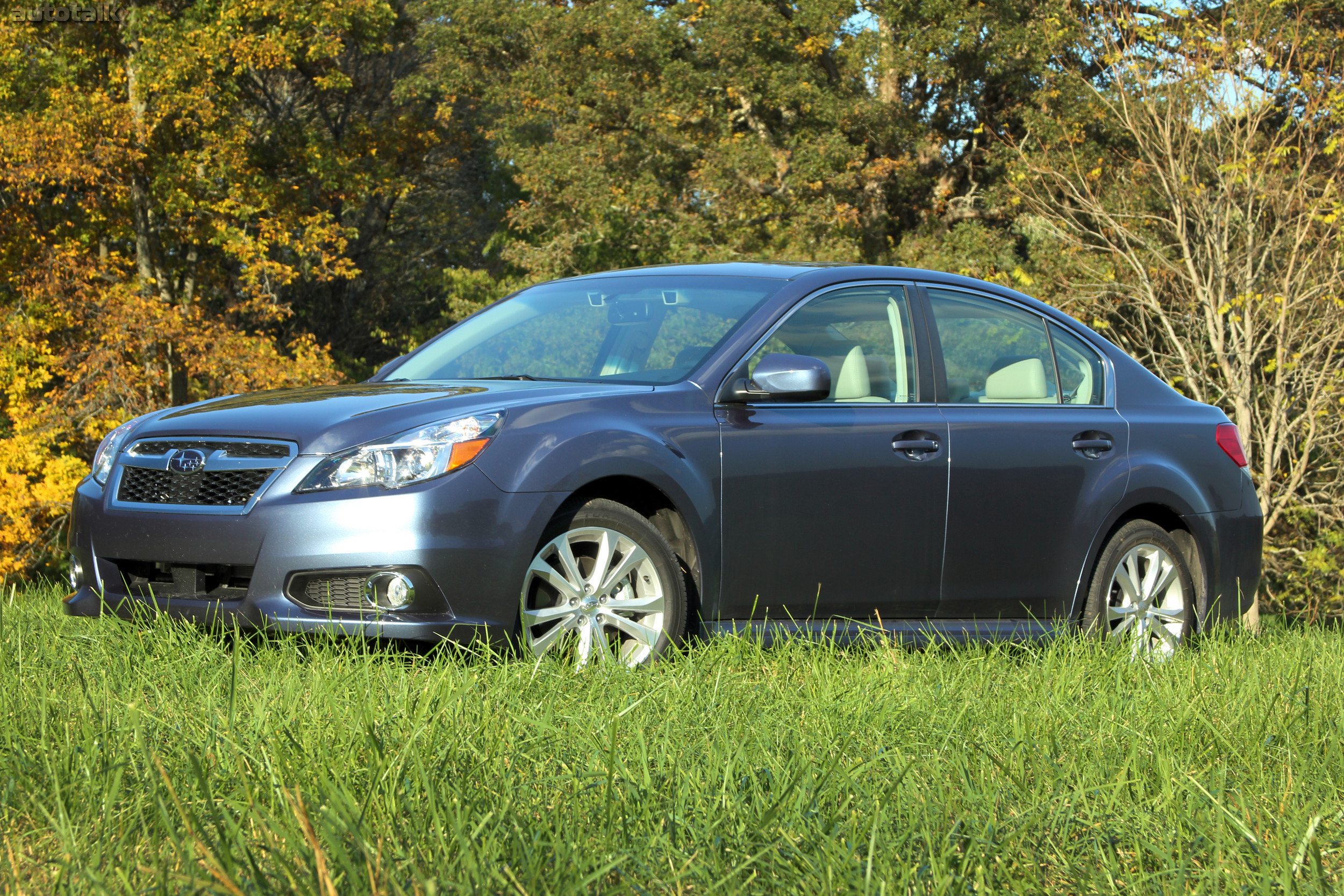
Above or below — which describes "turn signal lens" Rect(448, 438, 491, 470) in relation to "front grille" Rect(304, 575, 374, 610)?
above

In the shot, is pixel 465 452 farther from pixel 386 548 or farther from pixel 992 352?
pixel 992 352

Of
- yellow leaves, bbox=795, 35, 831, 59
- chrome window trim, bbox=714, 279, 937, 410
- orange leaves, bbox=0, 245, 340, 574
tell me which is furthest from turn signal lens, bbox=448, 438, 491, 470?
yellow leaves, bbox=795, 35, 831, 59

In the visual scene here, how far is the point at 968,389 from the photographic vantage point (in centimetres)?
549

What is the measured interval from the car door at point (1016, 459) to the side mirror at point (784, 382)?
32.0 inches

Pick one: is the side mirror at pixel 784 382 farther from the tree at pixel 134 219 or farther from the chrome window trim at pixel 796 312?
the tree at pixel 134 219

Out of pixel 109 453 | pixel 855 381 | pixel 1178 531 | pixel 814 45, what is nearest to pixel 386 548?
pixel 109 453

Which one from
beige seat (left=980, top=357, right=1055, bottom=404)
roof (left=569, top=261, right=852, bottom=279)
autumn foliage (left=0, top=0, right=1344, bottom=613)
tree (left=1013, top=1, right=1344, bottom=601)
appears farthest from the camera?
autumn foliage (left=0, top=0, right=1344, bottom=613)

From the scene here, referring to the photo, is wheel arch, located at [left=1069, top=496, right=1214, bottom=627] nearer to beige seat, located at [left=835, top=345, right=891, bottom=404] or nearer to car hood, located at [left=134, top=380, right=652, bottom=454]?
beige seat, located at [left=835, top=345, right=891, bottom=404]

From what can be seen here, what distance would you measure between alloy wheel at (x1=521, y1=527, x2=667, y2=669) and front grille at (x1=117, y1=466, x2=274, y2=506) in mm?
896

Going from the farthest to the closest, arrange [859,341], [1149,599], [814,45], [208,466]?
[814,45] → [1149,599] → [859,341] → [208,466]

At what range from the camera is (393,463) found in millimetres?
4070

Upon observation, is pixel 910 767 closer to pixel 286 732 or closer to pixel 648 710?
pixel 648 710

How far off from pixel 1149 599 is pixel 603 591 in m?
2.69

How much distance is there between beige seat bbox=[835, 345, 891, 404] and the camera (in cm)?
518
